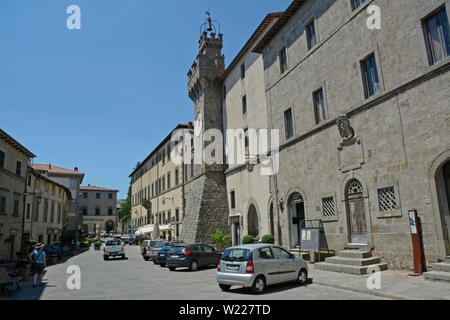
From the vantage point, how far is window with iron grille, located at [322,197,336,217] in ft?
47.6

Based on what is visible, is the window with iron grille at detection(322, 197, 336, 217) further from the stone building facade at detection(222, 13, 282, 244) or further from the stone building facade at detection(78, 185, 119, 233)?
the stone building facade at detection(78, 185, 119, 233)

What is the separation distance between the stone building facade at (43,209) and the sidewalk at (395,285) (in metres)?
24.7

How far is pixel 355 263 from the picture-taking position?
11977 mm

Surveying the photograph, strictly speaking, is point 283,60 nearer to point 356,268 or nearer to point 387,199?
point 387,199

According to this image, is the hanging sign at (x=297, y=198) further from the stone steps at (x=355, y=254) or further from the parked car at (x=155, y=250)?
the parked car at (x=155, y=250)

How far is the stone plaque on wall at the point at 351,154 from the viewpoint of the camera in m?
13.0

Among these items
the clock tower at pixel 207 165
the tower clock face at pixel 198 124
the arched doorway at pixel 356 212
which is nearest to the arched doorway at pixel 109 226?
the clock tower at pixel 207 165

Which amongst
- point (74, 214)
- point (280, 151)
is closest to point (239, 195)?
point (280, 151)

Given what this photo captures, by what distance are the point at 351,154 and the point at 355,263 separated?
4.28 metres

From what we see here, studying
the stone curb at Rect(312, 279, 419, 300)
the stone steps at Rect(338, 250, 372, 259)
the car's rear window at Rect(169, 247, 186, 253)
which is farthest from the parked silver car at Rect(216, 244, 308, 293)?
the car's rear window at Rect(169, 247, 186, 253)
